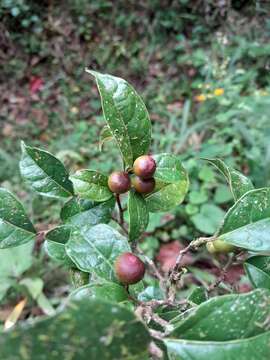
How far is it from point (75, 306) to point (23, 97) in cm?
305

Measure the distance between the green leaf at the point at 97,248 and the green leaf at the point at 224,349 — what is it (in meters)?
0.15

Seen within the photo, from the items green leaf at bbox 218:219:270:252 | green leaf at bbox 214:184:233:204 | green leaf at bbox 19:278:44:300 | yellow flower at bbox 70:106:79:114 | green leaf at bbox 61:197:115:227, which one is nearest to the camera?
green leaf at bbox 218:219:270:252

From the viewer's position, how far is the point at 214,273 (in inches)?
77.6

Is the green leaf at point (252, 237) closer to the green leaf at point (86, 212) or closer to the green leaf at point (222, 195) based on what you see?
the green leaf at point (86, 212)

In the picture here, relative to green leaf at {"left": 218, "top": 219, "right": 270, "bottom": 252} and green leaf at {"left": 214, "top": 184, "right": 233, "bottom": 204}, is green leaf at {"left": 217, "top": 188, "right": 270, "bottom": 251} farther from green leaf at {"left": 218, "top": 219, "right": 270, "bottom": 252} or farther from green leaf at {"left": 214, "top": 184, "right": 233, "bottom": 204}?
green leaf at {"left": 214, "top": 184, "right": 233, "bottom": 204}

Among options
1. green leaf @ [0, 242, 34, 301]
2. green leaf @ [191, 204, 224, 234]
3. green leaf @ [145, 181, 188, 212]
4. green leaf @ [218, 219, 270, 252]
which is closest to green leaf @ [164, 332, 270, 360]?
green leaf @ [218, 219, 270, 252]

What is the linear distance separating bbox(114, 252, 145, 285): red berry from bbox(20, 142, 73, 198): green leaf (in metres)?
0.18

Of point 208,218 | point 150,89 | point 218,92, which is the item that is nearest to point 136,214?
point 208,218

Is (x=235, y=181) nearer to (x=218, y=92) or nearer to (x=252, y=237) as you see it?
(x=252, y=237)

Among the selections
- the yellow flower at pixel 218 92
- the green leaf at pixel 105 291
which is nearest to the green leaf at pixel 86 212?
the green leaf at pixel 105 291

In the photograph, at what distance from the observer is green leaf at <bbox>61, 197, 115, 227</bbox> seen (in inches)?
23.3

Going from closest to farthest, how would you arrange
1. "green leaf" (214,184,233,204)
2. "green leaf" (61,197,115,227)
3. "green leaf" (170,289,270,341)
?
"green leaf" (170,289,270,341) → "green leaf" (61,197,115,227) → "green leaf" (214,184,233,204)

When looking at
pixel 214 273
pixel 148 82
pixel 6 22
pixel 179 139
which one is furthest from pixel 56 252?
pixel 6 22

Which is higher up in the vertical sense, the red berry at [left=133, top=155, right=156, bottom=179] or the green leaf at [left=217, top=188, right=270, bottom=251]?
the red berry at [left=133, top=155, right=156, bottom=179]
